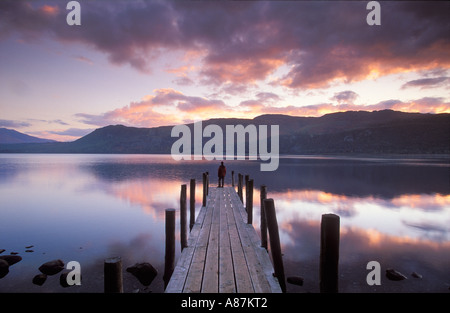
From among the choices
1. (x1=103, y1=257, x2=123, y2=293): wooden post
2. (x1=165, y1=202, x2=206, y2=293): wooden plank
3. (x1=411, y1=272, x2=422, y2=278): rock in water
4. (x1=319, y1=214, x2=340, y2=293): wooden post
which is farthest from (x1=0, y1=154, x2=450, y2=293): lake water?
(x1=103, y1=257, x2=123, y2=293): wooden post

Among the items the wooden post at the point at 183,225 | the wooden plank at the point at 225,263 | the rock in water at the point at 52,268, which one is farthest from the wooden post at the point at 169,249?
the rock in water at the point at 52,268

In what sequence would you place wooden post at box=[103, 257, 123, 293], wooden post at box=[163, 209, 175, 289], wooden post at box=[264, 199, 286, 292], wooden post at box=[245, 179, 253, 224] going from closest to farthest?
1. wooden post at box=[103, 257, 123, 293]
2. wooden post at box=[264, 199, 286, 292]
3. wooden post at box=[163, 209, 175, 289]
4. wooden post at box=[245, 179, 253, 224]

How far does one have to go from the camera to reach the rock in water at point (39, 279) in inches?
294

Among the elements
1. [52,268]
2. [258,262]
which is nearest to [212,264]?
[258,262]

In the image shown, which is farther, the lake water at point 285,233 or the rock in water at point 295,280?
the lake water at point 285,233

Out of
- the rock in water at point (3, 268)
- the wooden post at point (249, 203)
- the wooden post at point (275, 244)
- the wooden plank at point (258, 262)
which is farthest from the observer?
the wooden post at point (249, 203)

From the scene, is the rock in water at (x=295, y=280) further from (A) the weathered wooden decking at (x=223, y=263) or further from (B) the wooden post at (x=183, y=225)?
(B) the wooden post at (x=183, y=225)

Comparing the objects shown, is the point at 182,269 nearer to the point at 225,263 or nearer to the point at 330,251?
the point at 225,263

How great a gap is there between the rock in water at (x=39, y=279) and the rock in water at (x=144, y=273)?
99.5 inches

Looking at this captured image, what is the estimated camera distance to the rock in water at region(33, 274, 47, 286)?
747 cm

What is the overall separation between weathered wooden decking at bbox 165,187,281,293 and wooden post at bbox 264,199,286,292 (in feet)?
0.69

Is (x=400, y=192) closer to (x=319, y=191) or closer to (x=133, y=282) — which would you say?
(x=319, y=191)

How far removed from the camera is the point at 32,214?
703 inches

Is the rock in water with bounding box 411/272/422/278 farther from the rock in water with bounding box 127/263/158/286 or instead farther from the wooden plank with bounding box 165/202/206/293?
the rock in water with bounding box 127/263/158/286
